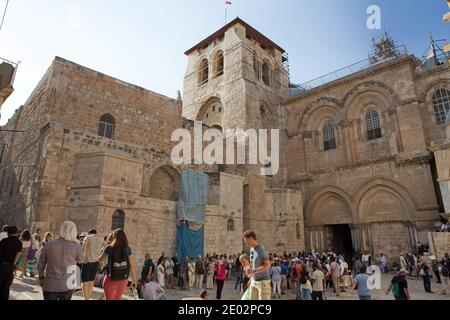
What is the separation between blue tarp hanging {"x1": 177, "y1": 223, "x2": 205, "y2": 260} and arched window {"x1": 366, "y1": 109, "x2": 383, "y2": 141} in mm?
12909

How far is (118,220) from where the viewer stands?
37.8ft

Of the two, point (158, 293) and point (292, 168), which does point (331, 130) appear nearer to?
point (292, 168)

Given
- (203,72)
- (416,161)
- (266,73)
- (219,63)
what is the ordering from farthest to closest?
(203,72), (219,63), (266,73), (416,161)

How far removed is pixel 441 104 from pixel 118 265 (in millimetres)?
19510

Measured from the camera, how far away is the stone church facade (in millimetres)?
11763

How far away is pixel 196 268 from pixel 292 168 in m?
12.7

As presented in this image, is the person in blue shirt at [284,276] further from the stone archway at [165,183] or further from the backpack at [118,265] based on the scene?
the backpack at [118,265]

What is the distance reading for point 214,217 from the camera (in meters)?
14.7

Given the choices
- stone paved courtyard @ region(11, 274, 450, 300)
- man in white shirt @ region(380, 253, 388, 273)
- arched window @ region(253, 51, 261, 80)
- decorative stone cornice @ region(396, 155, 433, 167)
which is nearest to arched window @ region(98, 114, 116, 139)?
stone paved courtyard @ region(11, 274, 450, 300)

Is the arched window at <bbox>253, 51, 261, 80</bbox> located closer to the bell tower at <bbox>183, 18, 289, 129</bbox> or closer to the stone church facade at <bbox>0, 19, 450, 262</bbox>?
the bell tower at <bbox>183, 18, 289, 129</bbox>

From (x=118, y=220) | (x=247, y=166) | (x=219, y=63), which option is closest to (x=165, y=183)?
(x=118, y=220)

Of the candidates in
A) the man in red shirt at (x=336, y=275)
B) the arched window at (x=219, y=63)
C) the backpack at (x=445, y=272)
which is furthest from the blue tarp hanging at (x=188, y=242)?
the arched window at (x=219, y=63)

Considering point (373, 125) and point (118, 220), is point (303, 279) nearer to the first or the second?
point (118, 220)

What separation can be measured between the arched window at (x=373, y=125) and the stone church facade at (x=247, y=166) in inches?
2.6
